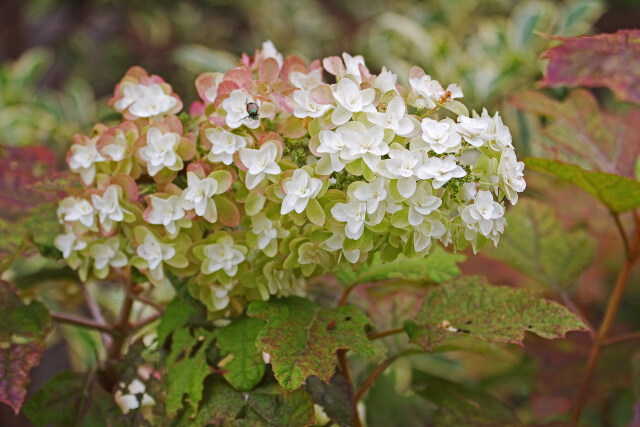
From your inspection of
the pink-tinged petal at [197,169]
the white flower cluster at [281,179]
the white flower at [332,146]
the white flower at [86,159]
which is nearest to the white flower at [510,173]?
the white flower cluster at [281,179]

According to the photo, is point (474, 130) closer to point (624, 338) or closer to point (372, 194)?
Result: point (372, 194)

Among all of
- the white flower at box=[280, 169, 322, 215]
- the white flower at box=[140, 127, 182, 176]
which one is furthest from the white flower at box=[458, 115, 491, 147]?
the white flower at box=[140, 127, 182, 176]

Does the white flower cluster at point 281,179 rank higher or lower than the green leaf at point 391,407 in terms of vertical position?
higher

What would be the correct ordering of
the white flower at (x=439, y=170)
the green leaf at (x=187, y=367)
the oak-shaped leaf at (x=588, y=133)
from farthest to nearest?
the oak-shaped leaf at (x=588, y=133) → the green leaf at (x=187, y=367) → the white flower at (x=439, y=170)

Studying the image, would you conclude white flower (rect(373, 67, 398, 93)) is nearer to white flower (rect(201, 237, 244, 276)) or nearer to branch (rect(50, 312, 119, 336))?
white flower (rect(201, 237, 244, 276))

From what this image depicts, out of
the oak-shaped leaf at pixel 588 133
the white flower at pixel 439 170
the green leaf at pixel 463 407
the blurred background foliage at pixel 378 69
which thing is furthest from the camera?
the blurred background foliage at pixel 378 69

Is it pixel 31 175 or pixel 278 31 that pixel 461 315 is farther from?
pixel 278 31

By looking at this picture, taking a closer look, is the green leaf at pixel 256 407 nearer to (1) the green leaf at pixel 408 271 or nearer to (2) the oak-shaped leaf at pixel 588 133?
(1) the green leaf at pixel 408 271

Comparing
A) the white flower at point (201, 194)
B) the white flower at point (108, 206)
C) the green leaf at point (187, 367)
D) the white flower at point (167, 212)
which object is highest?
the white flower at point (201, 194)
